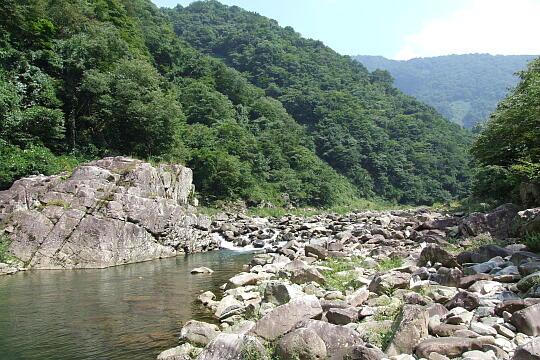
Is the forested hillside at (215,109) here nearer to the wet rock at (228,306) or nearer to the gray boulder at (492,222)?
the wet rock at (228,306)

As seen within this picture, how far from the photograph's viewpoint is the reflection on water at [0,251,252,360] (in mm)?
8758

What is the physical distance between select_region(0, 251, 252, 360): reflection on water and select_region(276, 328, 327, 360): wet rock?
11.3 ft

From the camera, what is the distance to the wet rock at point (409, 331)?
6066 mm

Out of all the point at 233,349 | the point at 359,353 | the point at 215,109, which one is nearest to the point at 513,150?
the point at 359,353

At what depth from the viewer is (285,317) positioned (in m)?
7.61

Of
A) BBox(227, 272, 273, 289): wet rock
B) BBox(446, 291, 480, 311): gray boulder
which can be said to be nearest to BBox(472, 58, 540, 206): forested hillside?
BBox(446, 291, 480, 311): gray boulder

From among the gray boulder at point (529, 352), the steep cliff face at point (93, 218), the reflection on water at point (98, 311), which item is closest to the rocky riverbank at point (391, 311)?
the gray boulder at point (529, 352)

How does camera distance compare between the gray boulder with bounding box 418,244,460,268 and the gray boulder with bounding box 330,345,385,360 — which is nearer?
the gray boulder with bounding box 330,345,385,360

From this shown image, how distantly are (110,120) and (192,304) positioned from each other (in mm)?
28271

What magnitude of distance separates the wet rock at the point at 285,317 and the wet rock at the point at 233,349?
0.94 meters

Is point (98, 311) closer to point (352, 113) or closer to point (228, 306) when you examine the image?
point (228, 306)

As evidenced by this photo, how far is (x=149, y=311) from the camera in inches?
459

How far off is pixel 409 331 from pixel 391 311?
1.76 meters

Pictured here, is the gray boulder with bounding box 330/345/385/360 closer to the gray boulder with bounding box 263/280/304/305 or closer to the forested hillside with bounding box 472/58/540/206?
the gray boulder with bounding box 263/280/304/305
